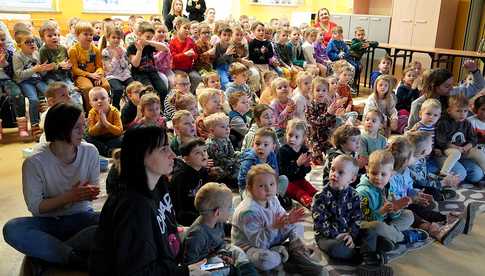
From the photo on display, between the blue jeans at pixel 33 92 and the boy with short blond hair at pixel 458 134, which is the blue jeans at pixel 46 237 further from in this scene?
the boy with short blond hair at pixel 458 134

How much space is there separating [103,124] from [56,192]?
1.63m

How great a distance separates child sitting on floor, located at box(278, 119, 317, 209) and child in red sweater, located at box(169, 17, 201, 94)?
2.46m

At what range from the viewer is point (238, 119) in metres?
3.90

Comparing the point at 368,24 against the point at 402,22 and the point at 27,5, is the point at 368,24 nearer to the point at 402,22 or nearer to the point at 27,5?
the point at 402,22

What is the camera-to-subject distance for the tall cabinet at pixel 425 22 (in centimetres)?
852

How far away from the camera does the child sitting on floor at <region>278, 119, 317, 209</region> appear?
122 inches

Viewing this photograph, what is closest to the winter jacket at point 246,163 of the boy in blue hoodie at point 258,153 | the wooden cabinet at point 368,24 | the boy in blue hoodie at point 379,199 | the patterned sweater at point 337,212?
the boy in blue hoodie at point 258,153

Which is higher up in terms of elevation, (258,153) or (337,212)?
(258,153)

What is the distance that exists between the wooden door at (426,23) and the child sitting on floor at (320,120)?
5584mm

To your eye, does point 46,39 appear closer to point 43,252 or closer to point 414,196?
point 43,252

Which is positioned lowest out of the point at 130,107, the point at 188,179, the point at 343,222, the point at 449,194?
the point at 449,194

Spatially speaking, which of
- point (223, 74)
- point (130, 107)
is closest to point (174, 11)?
point (223, 74)

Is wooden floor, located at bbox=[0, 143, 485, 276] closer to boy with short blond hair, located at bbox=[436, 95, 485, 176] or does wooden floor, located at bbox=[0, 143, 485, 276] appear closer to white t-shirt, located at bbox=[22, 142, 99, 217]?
white t-shirt, located at bbox=[22, 142, 99, 217]

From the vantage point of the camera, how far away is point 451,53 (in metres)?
7.04
